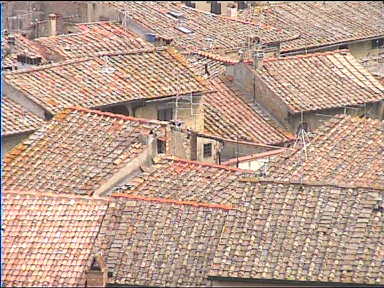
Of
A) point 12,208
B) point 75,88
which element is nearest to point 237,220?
point 12,208

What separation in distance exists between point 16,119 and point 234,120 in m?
6.39

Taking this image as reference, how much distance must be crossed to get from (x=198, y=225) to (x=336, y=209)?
253 cm

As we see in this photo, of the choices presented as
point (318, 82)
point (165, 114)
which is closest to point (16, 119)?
point (165, 114)

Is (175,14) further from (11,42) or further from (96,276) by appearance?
(96,276)

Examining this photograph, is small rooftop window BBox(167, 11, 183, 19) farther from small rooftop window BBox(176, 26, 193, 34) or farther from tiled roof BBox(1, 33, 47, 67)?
tiled roof BBox(1, 33, 47, 67)

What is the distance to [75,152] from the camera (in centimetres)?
2734

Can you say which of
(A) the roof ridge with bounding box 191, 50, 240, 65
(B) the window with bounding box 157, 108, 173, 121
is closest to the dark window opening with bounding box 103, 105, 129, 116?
(B) the window with bounding box 157, 108, 173, 121

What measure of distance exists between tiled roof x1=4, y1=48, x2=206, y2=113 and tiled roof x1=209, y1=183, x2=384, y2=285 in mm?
8881

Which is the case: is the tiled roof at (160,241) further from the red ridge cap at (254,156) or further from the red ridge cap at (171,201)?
the red ridge cap at (254,156)

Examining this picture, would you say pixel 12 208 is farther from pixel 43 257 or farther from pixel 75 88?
pixel 75 88

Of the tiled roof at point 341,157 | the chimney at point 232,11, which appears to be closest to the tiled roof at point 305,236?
the tiled roof at point 341,157

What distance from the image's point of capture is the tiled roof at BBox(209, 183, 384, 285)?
2114 cm

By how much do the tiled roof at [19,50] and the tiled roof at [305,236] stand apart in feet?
44.3

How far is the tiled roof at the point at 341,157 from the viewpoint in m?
24.3
